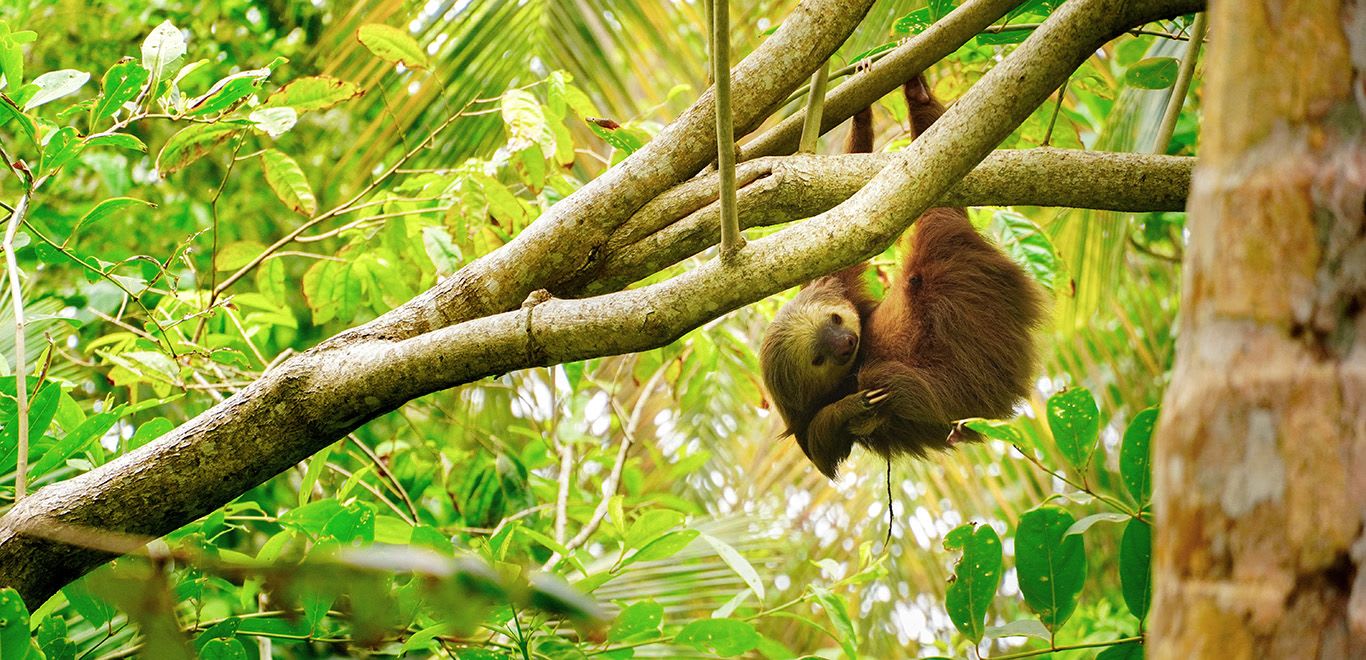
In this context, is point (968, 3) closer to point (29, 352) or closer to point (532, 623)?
point (532, 623)

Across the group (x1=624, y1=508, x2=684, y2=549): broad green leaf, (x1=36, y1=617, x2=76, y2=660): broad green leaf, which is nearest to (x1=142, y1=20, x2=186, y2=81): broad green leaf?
(x1=36, y1=617, x2=76, y2=660): broad green leaf

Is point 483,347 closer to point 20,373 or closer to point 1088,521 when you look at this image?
point 20,373

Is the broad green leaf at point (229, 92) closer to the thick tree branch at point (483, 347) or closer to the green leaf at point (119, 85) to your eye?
the green leaf at point (119, 85)

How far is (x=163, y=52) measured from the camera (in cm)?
233

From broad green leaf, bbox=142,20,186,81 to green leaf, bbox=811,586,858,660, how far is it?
182cm

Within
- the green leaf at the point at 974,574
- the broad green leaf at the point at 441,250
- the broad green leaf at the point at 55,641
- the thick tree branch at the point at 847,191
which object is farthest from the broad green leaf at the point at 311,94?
the green leaf at the point at 974,574

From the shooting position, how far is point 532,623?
2232 millimetres

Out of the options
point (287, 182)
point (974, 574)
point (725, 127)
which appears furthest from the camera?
point (287, 182)

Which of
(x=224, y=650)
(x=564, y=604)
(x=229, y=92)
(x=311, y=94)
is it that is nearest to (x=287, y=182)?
(x=311, y=94)

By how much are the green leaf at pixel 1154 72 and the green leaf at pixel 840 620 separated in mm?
1436

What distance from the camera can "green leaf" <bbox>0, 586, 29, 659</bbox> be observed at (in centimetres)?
167

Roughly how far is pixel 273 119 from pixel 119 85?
14.1 inches

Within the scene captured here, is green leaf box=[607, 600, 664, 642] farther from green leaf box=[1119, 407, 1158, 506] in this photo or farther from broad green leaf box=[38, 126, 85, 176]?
broad green leaf box=[38, 126, 85, 176]

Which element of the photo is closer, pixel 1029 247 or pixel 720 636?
pixel 720 636
